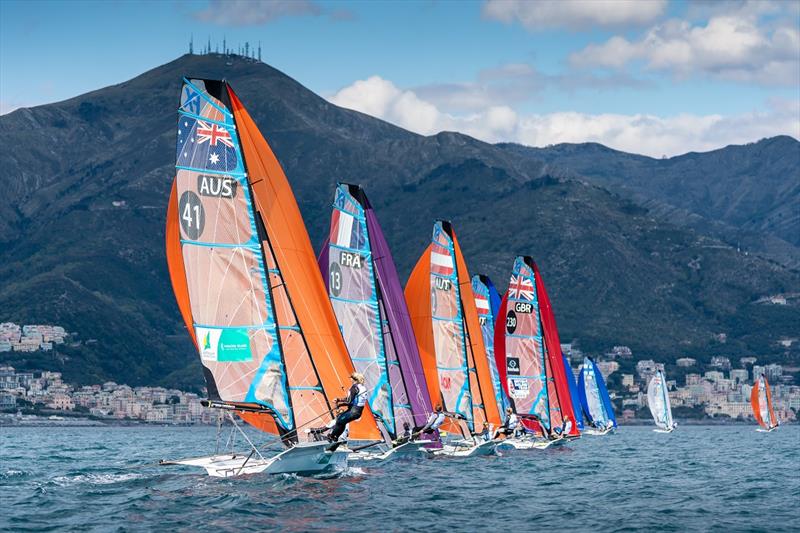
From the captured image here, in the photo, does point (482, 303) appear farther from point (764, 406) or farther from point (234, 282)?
point (764, 406)

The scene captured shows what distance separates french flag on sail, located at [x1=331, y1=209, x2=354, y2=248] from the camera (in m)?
51.9

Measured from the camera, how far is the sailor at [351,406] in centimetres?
3788

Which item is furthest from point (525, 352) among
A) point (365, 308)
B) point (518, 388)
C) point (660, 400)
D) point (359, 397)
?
point (660, 400)

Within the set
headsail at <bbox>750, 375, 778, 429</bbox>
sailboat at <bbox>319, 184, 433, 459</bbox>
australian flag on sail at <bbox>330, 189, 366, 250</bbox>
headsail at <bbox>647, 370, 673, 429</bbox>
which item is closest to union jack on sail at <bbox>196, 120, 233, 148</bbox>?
sailboat at <bbox>319, 184, 433, 459</bbox>

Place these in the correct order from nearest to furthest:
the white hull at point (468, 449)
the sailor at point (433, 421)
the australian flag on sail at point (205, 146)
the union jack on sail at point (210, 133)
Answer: the australian flag on sail at point (205, 146), the union jack on sail at point (210, 133), the sailor at point (433, 421), the white hull at point (468, 449)

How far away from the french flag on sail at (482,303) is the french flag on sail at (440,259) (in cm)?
1481

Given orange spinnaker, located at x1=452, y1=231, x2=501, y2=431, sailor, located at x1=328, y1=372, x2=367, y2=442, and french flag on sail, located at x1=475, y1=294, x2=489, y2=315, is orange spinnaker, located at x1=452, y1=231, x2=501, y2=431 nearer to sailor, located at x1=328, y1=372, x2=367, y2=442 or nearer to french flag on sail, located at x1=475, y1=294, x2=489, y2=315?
french flag on sail, located at x1=475, y1=294, x2=489, y2=315

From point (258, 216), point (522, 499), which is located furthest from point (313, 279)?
point (522, 499)

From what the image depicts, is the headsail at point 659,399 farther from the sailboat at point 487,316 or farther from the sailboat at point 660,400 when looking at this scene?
the sailboat at point 487,316

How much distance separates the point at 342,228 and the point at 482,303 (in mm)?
27787

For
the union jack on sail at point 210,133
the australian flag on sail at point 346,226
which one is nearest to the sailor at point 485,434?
the australian flag on sail at point 346,226

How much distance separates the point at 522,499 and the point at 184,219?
12.4m

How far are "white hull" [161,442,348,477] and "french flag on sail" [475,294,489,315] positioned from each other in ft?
131

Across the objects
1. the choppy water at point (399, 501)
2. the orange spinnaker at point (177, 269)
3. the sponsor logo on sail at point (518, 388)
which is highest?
the orange spinnaker at point (177, 269)
